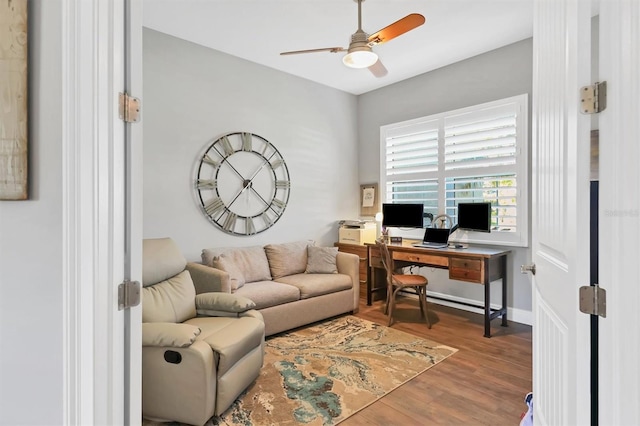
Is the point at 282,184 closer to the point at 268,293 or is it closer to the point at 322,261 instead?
the point at 322,261

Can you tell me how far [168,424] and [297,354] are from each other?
116cm

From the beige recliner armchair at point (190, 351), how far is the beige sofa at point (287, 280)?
19.4 inches

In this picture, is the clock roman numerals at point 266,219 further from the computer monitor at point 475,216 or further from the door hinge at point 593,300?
the door hinge at point 593,300

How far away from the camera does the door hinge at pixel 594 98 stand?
0.90 meters

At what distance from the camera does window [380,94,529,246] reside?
3.64m

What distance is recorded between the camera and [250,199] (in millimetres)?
4105

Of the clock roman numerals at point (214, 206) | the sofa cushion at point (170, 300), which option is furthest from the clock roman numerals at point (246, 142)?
the sofa cushion at point (170, 300)

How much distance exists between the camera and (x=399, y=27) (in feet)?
8.12

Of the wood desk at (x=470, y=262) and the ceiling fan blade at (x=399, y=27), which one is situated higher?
the ceiling fan blade at (x=399, y=27)

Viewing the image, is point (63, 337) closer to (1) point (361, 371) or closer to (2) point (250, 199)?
(1) point (361, 371)

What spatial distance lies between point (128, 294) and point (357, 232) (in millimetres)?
3798

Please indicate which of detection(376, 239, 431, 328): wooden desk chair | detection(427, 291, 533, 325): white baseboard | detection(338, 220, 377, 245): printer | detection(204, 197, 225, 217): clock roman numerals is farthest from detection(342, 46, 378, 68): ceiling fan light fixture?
detection(427, 291, 533, 325): white baseboard

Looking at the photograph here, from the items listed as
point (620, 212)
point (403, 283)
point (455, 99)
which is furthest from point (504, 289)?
point (620, 212)

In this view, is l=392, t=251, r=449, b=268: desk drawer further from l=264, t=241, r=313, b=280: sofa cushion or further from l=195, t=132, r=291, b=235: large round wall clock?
l=195, t=132, r=291, b=235: large round wall clock
